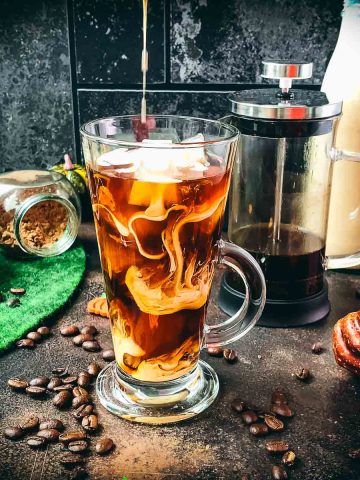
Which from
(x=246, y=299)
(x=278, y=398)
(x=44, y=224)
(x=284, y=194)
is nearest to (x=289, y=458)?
(x=278, y=398)

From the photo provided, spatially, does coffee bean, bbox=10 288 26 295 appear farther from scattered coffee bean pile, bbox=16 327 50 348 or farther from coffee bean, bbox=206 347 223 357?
coffee bean, bbox=206 347 223 357

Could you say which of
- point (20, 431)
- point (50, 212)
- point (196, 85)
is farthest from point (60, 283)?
point (196, 85)

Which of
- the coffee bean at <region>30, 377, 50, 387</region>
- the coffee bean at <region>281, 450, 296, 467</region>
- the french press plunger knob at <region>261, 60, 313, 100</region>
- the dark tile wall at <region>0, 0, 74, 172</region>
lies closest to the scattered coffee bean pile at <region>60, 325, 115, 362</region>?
the coffee bean at <region>30, 377, 50, 387</region>

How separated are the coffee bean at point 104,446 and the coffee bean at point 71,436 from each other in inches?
0.9

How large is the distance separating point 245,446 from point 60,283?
0.50m

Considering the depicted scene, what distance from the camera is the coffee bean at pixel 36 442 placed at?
78 centimetres

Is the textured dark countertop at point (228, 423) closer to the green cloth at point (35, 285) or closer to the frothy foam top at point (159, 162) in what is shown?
the green cloth at point (35, 285)

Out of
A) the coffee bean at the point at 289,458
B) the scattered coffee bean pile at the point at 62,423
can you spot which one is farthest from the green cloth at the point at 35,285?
the coffee bean at the point at 289,458

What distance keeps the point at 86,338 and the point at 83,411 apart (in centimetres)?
18

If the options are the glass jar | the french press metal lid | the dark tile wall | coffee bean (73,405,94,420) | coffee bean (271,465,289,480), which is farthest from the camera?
the dark tile wall

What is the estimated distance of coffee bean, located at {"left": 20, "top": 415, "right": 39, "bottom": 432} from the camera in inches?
32.1

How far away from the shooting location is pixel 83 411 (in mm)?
849

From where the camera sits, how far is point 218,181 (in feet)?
2.69

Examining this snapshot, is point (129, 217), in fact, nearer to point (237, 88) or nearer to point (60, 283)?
point (60, 283)
